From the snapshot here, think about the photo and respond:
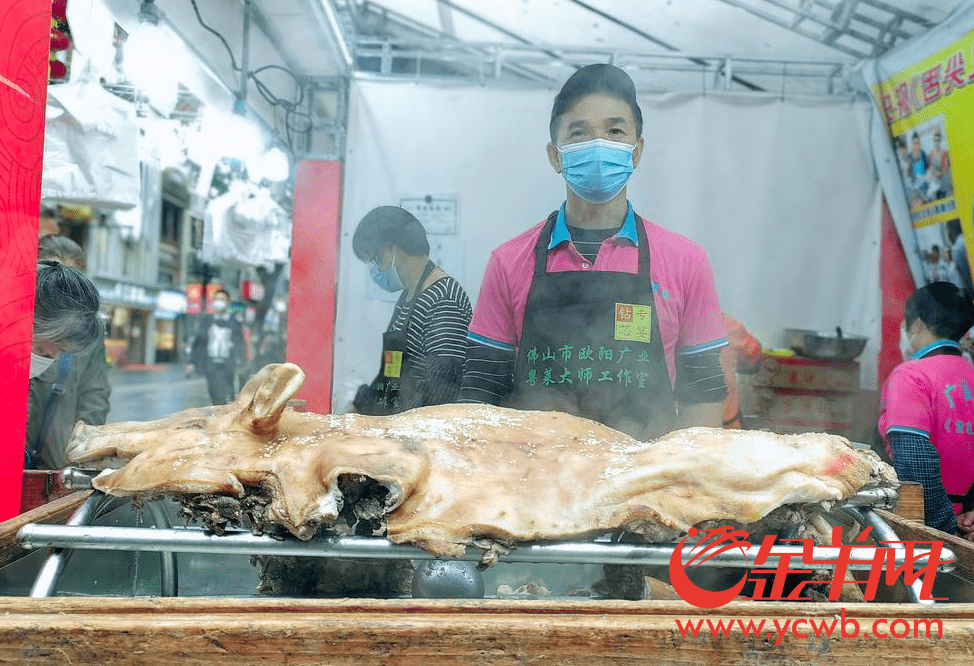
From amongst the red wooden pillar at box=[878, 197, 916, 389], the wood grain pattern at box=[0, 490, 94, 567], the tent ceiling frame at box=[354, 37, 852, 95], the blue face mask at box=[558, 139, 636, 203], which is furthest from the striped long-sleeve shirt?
the red wooden pillar at box=[878, 197, 916, 389]

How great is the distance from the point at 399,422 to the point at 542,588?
2.61ft

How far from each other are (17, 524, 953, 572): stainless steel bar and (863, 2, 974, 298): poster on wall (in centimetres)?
339

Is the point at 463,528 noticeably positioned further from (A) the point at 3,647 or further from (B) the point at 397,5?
(B) the point at 397,5

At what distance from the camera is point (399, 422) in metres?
1.53

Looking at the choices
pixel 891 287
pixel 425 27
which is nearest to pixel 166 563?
pixel 425 27

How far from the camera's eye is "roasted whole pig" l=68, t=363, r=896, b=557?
4.04 ft

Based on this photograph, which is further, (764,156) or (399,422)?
(764,156)

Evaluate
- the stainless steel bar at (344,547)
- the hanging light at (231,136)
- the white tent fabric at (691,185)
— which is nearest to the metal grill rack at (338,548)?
the stainless steel bar at (344,547)

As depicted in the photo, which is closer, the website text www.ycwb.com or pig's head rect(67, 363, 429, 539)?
the website text www.ycwb.com

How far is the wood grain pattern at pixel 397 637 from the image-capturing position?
38.6 inches

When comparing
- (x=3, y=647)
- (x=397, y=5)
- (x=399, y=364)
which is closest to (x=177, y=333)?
(x=397, y=5)

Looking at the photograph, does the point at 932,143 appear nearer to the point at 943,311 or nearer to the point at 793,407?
the point at 943,311

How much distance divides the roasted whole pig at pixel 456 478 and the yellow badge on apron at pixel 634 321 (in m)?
0.74
